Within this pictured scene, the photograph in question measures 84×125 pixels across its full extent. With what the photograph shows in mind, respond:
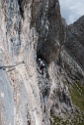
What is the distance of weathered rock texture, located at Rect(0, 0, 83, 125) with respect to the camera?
19.0 m

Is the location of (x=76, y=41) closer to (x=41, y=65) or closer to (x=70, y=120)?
(x=70, y=120)

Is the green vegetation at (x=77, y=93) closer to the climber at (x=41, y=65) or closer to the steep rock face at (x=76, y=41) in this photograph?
the steep rock face at (x=76, y=41)

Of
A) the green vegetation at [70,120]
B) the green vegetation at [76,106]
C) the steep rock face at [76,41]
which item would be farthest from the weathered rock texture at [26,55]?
the steep rock face at [76,41]

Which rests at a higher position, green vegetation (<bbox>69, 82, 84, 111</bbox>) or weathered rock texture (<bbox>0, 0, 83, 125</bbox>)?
green vegetation (<bbox>69, 82, 84, 111</bbox>)

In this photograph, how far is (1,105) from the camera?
16.8 metres

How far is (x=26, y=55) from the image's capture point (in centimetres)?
2650

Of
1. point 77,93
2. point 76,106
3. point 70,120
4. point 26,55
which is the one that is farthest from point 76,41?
point 26,55

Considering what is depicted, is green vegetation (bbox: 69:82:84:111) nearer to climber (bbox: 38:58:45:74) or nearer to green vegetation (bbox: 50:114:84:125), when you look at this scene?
green vegetation (bbox: 50:114:84:125)

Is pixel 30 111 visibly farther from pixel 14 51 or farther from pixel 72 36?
pixel 72 36

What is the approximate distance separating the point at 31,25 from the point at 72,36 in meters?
112

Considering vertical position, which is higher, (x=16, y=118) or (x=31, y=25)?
(x=31, y=25)

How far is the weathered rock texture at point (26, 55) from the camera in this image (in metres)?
19.0

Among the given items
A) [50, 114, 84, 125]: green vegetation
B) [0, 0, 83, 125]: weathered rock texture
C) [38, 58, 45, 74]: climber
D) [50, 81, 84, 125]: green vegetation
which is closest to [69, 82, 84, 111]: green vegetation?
[50, 81, 84, 125]: green vegetation

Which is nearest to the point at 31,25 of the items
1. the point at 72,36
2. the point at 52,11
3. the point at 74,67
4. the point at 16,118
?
the point at 52,11
